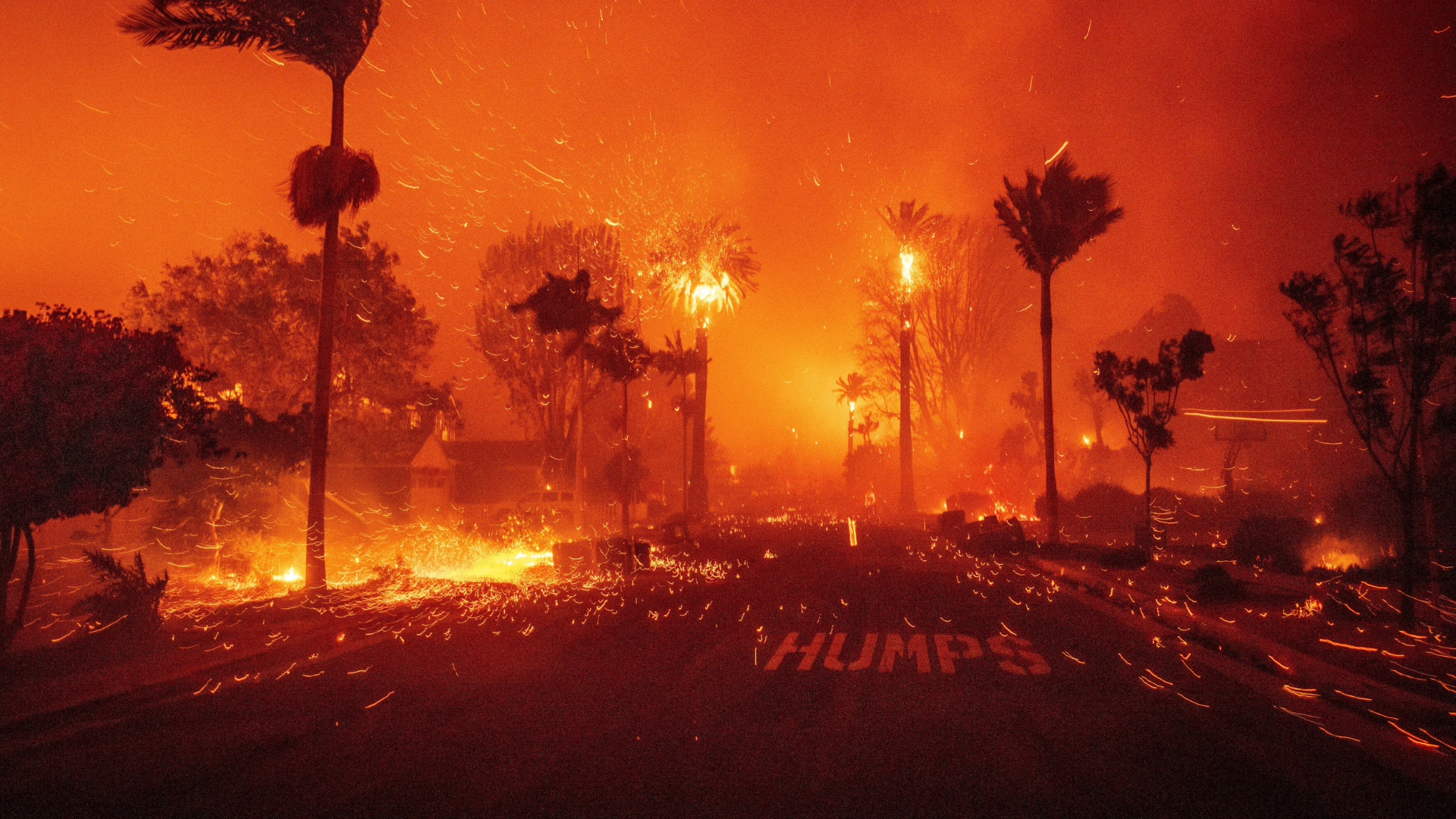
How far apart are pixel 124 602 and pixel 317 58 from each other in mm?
9300

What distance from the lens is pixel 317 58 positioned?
15000mm

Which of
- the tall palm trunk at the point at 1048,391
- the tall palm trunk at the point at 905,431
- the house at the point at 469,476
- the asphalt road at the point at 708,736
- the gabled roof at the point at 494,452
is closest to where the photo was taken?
the asphalt road at the point at 708,736

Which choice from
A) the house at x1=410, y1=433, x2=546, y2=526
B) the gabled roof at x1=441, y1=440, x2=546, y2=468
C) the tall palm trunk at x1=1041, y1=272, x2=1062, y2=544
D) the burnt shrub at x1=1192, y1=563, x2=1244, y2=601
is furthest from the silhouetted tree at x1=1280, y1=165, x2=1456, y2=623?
the gabled roof at x1=441, y1=440, x2=546, y2=468

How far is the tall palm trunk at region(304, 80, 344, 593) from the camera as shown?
1515cm

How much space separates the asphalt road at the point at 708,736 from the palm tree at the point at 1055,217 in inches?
689

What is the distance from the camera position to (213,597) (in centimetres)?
1587

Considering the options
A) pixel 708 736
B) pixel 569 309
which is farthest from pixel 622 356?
pixel 708 736

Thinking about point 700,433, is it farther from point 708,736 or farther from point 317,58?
point 708,736

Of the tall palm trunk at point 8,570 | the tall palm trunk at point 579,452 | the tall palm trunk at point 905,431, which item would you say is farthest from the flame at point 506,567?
the tall palm trunk at point 905,431

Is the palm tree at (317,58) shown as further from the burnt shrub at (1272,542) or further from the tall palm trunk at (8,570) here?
the burnt shrub at (1272,542)

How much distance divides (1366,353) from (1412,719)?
6590mm

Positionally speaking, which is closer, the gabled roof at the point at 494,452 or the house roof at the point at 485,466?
the house roof at the point at 485,466

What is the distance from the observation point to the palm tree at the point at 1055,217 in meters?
27.3

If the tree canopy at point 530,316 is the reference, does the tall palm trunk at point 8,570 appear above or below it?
below
